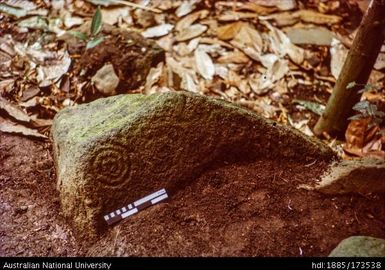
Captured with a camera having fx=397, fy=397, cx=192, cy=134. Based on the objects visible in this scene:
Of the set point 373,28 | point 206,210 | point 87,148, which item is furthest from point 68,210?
point 373,28

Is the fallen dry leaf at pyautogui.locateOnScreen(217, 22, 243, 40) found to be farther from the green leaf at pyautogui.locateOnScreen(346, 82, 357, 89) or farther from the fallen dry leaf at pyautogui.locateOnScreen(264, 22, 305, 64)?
the green leaf at pyautogui.locateOnScreen(346, 82, 357, 89)

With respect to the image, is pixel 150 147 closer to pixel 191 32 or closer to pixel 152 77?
pixel 152 77

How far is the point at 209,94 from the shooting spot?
10.6 feet

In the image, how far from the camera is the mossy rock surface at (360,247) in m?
1.64

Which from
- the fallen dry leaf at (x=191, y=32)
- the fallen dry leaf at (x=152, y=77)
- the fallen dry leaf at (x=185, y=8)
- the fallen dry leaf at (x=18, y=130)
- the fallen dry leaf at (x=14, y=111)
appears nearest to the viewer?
the fallen dry leaf at (x=18, y=130)

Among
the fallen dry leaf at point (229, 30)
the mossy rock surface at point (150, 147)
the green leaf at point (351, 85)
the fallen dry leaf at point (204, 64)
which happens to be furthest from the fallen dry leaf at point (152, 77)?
the green leaf at point (351, 85)

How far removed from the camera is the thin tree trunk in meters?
2.26

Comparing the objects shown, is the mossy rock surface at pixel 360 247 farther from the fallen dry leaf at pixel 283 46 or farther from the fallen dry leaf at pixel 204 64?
the fallen dry leaf at pixel 283 46

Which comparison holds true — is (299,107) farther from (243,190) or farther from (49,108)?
(49,108)

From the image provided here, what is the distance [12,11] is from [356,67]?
2.83 metres

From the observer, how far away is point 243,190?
77.2 inches

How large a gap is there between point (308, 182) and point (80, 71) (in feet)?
6.36

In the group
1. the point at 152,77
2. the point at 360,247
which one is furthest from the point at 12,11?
the point at 360,247

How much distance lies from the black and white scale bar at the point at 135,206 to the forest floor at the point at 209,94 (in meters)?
0.04
